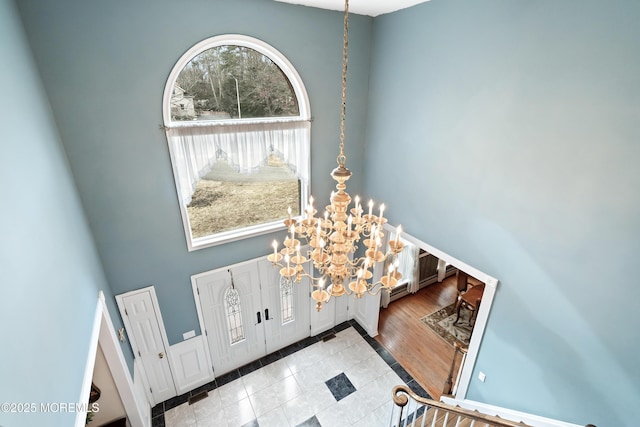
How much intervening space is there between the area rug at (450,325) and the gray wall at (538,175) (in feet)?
7.24

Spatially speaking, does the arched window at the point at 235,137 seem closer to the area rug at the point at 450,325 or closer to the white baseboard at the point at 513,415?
the white baseboard at the point at 513,415

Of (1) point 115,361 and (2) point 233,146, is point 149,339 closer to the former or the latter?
(1) point 115,361

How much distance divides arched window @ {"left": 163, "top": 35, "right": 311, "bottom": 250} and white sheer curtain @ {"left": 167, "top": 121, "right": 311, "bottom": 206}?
0.04ft

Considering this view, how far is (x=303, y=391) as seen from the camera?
4914 mm

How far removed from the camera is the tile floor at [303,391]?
14.8ft

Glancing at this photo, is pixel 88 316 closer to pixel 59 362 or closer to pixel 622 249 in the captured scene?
pixel 59 362

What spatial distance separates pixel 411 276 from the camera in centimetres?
729

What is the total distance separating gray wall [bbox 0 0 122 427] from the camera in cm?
158

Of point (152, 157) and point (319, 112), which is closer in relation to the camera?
point (152, 157)

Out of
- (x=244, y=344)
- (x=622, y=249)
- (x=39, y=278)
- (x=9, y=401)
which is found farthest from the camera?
(x=244, y=344)

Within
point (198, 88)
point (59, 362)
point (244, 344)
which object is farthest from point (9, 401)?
point (244, 344)

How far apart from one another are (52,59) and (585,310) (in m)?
5.55

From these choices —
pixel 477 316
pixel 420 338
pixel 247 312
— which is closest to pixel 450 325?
pixel 420 338

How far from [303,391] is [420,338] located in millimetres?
2622
